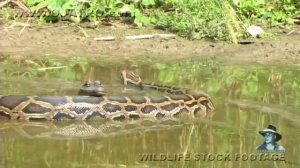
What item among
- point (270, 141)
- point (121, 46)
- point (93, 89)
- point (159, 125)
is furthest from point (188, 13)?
point (270, 141)

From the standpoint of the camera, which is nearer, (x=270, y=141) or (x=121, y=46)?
(x=270, y=141)

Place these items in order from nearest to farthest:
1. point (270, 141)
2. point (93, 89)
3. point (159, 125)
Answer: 1. point (270, 141)
2. point (159, 125)
3. point (93, 89)

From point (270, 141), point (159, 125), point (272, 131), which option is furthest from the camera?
point (159, 125)

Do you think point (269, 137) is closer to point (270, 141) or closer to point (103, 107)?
point (270, 141)

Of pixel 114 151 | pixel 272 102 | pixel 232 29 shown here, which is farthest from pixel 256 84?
pixel 114 151

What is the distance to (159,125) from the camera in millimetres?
7582

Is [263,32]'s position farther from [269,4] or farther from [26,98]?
[26,98]

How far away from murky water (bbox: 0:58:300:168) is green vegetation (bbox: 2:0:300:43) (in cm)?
151

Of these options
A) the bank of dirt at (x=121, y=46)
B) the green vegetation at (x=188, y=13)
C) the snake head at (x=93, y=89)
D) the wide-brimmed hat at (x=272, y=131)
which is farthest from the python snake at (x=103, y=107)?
the green vegetation at (x=188, y=13)

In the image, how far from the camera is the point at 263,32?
504 inches

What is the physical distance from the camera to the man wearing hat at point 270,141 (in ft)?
21.8

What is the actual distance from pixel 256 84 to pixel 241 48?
239cm

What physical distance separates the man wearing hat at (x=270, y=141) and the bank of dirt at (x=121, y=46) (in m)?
4.05

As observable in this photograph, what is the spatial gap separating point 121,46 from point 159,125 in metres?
4.38
